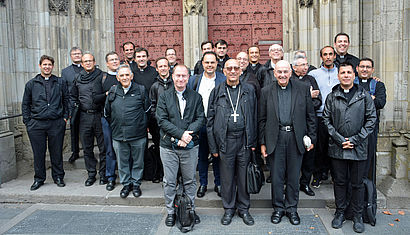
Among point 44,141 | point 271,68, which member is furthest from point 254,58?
point 44,141

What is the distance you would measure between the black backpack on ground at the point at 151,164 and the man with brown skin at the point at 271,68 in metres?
1.93

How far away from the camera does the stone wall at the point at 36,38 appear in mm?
6598

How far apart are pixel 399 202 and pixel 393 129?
1.19 metres

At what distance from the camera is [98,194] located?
543cm

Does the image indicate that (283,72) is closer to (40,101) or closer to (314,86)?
(314,86)

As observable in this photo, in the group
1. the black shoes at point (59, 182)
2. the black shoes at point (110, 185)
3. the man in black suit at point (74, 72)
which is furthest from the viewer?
the man in black suit at point (74, 72)

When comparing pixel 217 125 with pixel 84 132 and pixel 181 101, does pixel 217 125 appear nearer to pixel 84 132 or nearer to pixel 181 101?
pixel 181 101

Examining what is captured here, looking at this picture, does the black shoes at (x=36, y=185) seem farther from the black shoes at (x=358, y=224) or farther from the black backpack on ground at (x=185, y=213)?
the black shoes at (x=358, y=224)

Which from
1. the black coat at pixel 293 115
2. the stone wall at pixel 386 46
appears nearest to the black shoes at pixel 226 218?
the black coat at pixel 293 115

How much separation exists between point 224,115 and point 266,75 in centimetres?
121

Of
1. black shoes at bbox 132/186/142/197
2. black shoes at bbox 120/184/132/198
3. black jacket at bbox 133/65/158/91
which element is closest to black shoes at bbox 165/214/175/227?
black shoes at bbox 132/186/142/197

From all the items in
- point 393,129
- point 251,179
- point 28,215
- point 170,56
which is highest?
point 170,56

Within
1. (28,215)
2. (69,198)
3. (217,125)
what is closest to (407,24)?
(217,125)

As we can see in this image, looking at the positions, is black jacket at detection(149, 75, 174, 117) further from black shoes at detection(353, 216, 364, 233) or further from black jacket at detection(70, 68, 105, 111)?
black shoes at detection(353, 216, 364, 233)
